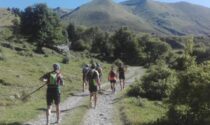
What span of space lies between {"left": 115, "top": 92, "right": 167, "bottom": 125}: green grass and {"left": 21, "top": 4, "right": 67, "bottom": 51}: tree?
55.3 m

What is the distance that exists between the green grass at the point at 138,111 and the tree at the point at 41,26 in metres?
55.3

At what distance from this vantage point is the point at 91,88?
28781 mm

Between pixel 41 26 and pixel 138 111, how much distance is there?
215 feet

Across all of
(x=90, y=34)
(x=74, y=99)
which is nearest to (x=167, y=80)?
(x=74, y=99)

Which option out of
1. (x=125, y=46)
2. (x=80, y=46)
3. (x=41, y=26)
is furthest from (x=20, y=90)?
(x=80, y=46)

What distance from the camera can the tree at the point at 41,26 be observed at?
9134 cm

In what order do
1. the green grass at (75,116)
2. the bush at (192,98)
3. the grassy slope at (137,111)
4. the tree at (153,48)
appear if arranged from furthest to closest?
the tree at (153,48), the grassy slope at (137,111), the bush at (192,98), the green grass at (75,116)

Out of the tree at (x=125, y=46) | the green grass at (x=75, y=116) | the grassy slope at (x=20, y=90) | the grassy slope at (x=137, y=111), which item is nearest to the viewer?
the green grass at (x=75, y=116)

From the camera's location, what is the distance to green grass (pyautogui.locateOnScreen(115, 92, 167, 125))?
25.2 m

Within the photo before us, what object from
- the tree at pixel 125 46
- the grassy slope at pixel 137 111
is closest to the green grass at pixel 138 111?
the grassy slope at pixel 137 111

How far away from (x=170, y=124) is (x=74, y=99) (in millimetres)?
11122

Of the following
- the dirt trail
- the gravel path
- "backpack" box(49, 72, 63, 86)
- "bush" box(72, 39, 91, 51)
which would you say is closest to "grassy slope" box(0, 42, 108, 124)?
the dirt trail

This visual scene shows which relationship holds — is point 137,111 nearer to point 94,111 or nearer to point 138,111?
point 138,111

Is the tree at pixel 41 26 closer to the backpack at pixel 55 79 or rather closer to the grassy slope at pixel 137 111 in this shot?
the grassy slope at pixel 137 111
